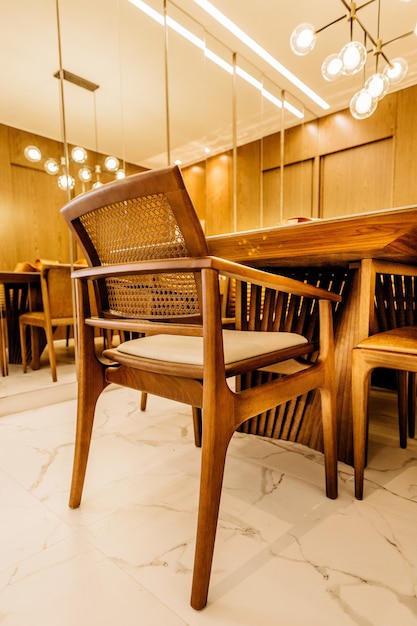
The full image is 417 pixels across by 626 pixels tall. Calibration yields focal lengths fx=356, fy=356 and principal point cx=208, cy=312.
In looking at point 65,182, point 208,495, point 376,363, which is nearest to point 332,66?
point 65,182

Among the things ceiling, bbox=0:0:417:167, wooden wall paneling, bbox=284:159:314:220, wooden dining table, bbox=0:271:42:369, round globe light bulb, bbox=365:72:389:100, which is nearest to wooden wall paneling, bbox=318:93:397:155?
ceiling, bbox=0:0:417:167

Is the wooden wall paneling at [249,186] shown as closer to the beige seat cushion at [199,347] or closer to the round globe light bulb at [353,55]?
the round globe light bulb at [353,55]

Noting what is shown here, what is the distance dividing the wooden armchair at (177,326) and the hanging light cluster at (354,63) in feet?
6.54

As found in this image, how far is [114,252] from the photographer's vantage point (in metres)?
0.86

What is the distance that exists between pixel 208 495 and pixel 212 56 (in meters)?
4.17

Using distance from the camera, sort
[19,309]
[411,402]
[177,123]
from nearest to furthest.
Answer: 1. [411,402]
2. [19,309]
3. [177,123]

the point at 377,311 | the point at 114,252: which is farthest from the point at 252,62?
the point at 114,252

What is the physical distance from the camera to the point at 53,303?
2439 millimetres

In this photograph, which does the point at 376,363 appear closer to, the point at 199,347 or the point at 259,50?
the point at 199,347

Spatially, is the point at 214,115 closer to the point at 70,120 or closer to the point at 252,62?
the point at 252,62

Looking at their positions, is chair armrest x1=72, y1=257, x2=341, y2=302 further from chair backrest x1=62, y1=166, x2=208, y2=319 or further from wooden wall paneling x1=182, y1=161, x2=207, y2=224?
wooden wall paneling x1=182, y1=161, x2=207, y2=224

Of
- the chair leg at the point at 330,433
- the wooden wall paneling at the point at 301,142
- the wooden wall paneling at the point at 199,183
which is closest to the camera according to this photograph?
the chair leg at the point at 330,433

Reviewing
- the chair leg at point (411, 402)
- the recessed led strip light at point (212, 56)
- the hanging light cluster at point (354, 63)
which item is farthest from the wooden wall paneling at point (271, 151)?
the chair leg at point (411, 402)

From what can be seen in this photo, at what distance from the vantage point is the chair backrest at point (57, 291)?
7.82 ft
